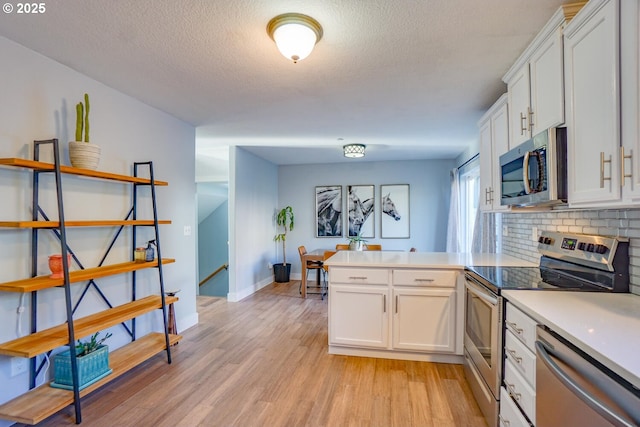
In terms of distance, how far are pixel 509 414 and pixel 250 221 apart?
4.42 m

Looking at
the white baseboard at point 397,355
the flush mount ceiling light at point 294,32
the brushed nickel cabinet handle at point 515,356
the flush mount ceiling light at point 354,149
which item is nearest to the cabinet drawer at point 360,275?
the white baseboard at point 397,355

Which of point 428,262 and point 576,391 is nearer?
point 576,391

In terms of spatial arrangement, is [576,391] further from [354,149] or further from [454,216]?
[454,216]

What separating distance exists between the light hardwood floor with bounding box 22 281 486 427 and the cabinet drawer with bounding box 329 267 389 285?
27.6 inches

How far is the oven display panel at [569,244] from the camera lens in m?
1.98

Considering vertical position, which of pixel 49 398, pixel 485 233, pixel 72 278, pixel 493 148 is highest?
pixel 493 148

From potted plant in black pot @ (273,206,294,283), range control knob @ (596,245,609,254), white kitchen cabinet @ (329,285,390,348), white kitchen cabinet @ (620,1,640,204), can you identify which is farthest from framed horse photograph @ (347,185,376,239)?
white kitchen cabinet @ (620,1,640,204)

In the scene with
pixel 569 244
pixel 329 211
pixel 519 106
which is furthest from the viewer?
pixel 329 211

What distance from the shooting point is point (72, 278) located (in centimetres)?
209

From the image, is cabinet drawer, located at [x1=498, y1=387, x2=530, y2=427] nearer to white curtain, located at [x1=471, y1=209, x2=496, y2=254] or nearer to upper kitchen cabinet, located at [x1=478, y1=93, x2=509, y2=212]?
upper kitchen cabinet, located at [x1=478, y1=93, x2=509, y2=212]

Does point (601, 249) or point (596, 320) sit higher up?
point (601, 249)

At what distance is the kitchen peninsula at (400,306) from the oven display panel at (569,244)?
52 centimetres

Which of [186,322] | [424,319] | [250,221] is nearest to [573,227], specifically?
[424,319]

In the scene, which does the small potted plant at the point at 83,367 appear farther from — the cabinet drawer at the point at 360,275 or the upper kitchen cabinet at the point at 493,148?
the upper kitchen cabinet at the point at 493,148
